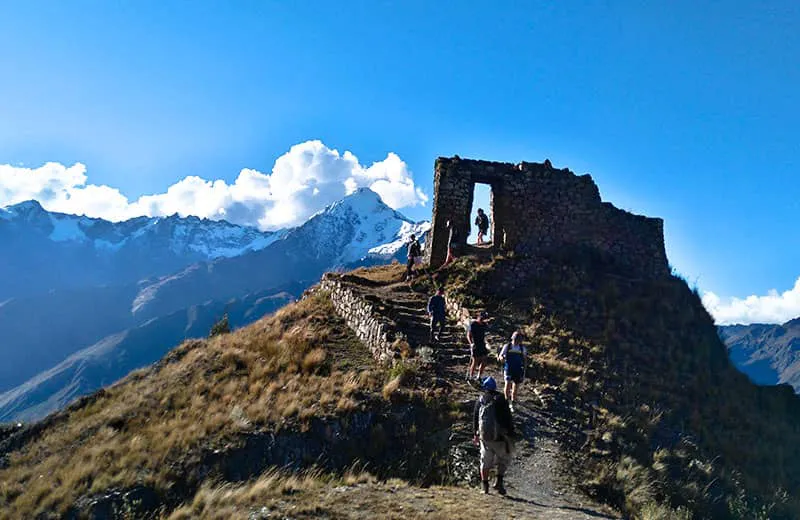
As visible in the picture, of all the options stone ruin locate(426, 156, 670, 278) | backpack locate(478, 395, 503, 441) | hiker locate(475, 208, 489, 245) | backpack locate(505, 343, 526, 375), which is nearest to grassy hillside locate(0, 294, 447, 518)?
backpack locate(505, 343, 526, 375)

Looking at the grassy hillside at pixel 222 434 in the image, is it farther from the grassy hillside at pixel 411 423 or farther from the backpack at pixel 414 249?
the backpack at pixel 414 249

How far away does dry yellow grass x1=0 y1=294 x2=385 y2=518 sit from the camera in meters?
12.5

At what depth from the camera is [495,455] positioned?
433 inches

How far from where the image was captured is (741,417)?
19453 millimetres

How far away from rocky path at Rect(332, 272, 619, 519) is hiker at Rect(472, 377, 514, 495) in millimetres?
525

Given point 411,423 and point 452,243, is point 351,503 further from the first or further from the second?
point 452,243

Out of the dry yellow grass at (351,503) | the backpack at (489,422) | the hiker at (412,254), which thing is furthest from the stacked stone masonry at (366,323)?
→ the backpack at (489,422)

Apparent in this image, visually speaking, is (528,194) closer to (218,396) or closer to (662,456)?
(662,456)

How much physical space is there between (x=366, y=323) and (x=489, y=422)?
10601mm

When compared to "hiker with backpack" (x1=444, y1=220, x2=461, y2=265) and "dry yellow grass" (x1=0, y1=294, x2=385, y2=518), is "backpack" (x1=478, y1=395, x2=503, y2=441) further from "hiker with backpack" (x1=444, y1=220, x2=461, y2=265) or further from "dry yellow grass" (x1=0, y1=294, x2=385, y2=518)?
"hiker with backpack" (x1=444, y1=220, x2=461, y2=265)

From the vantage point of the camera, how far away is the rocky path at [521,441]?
1106 centimetres

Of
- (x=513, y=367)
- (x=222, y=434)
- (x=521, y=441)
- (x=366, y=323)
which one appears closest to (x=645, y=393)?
(x=513, y=367)

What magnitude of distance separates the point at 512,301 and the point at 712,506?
1103 cm

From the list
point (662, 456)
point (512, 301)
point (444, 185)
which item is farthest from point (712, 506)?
point (444, 185)
